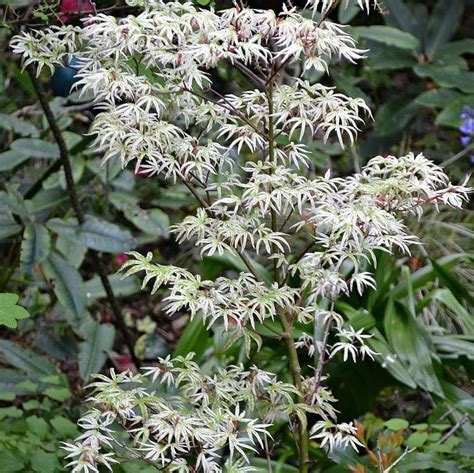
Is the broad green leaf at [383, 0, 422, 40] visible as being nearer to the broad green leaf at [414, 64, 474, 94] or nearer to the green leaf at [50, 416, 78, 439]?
the broad green leaf at [414, 64, 474, 94]

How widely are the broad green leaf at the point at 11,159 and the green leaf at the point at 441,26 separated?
2.02 metres

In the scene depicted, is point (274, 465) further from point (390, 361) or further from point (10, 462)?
point (10, 462)

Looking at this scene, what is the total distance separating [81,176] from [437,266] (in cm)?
117

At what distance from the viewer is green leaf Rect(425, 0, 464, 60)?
13.6 ft

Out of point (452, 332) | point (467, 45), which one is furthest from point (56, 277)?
point (467, 45)

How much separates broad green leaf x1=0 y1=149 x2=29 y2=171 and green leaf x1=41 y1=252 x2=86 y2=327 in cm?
33

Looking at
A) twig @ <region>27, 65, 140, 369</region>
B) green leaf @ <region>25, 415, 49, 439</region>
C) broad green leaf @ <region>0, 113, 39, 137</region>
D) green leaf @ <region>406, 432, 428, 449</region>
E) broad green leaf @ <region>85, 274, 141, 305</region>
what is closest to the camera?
green leaf @ <region>406, 432, 428, 449</region>

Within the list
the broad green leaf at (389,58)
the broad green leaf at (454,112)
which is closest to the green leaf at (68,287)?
the broad green leaf at (454,112)

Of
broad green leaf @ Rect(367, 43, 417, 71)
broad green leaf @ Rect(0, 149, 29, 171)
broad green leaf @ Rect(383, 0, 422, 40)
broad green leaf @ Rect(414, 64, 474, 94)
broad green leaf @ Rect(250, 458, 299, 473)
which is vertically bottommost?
broad green leaf @ Rect(250, 458, 299, 473)

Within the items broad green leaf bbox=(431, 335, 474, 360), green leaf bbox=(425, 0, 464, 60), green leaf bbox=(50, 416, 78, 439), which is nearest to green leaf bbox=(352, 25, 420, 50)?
green leaf bbox=(425, 0, 464, 60)

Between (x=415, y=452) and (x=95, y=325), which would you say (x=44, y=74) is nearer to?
(x=95, y=325)

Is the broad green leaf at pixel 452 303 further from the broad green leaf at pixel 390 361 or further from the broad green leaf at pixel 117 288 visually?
the broad green leaf at pixel 117 288

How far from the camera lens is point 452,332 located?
3.22m

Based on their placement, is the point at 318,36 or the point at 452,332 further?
the point at 452,332
